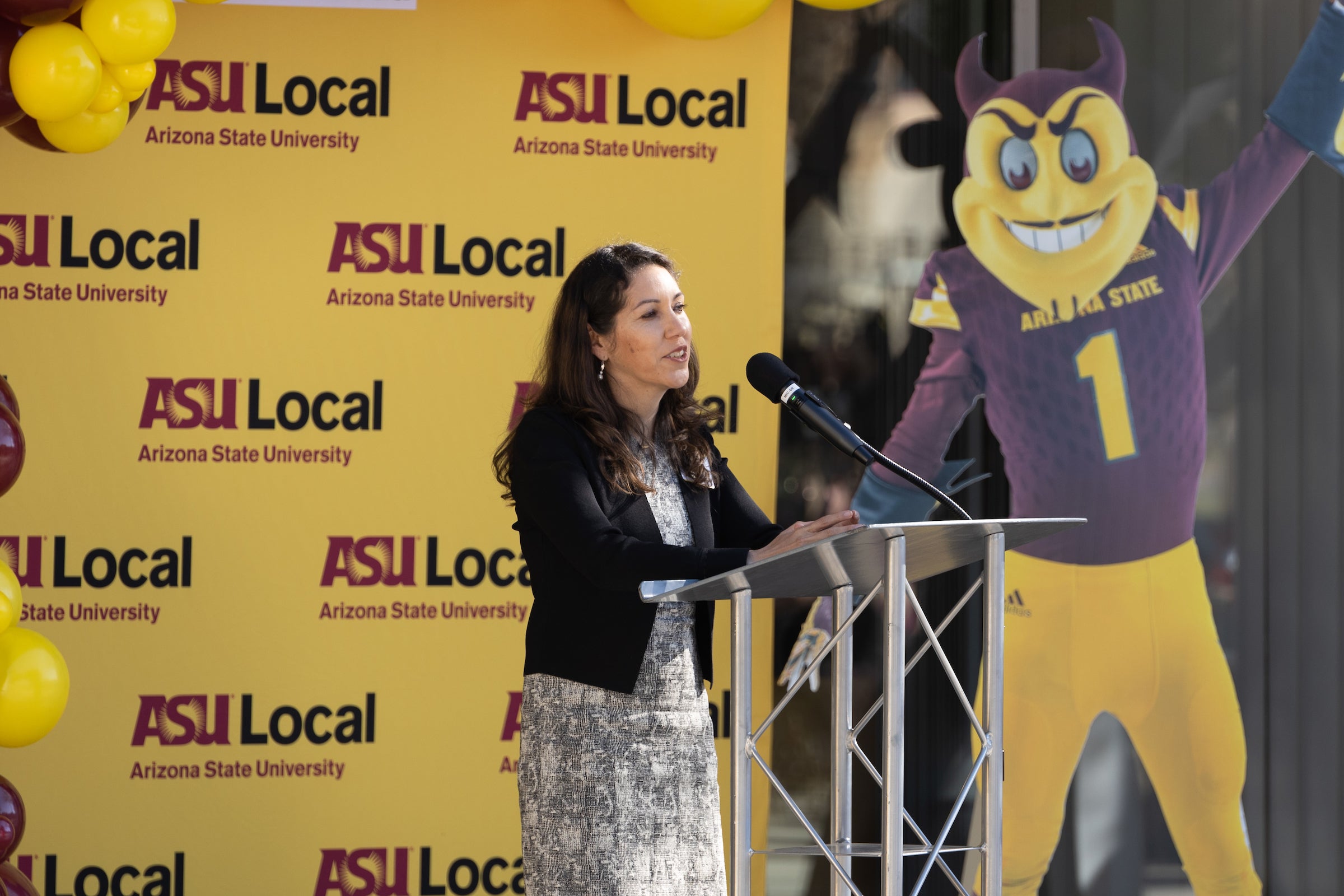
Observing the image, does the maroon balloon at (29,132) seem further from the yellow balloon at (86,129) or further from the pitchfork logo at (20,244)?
the pitchfork logo at (20,244)

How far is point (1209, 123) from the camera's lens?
3.26 m

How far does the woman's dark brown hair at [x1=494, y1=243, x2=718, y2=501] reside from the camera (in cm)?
175

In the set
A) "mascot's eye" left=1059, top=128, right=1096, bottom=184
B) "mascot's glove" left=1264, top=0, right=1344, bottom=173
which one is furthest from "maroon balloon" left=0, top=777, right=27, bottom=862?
"mascot's glove" left=1264, top=0, right=1344, bottom=173

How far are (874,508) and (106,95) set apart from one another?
2063mm

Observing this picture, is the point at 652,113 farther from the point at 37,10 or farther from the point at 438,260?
the point at 37,10

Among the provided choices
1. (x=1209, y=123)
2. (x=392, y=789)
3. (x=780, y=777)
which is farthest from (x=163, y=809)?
(x=1209, y=123)

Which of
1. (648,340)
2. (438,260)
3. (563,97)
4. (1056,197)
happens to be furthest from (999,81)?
(648,340)

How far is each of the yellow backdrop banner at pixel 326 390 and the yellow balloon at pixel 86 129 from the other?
1.90 ft

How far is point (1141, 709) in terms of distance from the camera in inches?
126

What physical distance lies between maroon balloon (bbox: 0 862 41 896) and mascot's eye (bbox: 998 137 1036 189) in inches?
110

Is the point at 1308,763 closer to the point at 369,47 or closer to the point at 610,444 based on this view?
the point at 610,444

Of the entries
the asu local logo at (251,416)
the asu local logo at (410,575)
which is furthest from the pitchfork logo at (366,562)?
the asu local logo at (251,416)

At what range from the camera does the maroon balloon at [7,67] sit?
229cm

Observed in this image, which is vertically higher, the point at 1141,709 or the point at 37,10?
the point at 37,10
